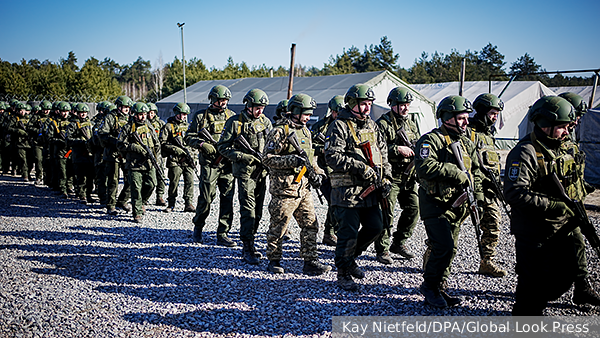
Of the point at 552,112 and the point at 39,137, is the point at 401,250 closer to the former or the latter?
the point at 552,112

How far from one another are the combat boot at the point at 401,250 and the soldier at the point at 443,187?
1717mm

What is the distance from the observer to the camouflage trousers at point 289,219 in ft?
17.6

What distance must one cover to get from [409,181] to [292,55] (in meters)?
10.9

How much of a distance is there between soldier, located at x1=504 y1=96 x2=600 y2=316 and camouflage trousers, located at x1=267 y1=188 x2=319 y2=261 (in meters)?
2.50

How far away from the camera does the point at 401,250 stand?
6.25 m

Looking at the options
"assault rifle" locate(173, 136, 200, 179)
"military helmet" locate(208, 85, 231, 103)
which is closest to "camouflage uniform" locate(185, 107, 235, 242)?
"military helmet" locate(208, 85, 231, 103)

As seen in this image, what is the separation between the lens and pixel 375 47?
55938 mm

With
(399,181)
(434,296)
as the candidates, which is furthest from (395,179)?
(434,296)

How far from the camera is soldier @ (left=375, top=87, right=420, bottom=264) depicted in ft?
19.4

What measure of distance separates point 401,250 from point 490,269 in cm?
127

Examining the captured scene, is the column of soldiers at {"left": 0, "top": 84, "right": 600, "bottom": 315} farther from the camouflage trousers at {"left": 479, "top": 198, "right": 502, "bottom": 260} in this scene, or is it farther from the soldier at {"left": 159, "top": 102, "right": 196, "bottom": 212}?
the soldier at {"left": 159, "top": 102, "right": 196, "bottom": 212}

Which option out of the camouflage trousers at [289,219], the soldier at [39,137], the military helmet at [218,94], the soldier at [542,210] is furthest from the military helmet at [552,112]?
the soldier at [39,137]

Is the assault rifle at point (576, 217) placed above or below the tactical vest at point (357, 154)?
below

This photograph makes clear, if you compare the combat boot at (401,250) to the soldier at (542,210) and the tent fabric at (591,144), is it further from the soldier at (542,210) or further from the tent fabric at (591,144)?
the tent fabric at (591,144)
